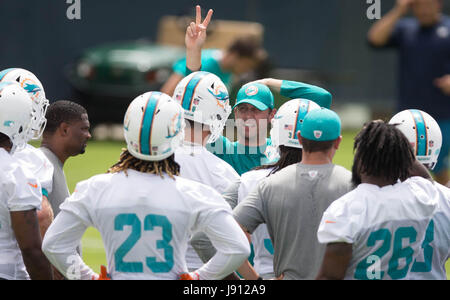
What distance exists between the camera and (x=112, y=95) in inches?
669

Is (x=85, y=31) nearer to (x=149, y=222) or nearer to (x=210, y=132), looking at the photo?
(x=210, y=132)

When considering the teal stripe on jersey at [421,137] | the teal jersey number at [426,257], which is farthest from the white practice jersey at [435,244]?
the teal stripe on jersey at [421,137]

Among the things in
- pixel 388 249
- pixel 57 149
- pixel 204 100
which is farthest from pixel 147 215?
pixel 57 149

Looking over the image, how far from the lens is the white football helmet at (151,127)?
3721mm

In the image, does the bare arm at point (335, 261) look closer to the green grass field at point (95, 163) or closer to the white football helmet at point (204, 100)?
the white football helmet at point (204, 100)

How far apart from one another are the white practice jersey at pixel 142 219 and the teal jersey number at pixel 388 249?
1.87ft

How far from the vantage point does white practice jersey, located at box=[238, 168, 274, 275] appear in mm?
4512

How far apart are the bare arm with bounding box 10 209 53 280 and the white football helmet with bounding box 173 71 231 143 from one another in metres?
1.26

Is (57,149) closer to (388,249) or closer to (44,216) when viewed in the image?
(44,216)

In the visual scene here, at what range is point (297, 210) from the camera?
400cm

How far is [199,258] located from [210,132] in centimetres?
78

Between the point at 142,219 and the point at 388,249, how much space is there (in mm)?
1141

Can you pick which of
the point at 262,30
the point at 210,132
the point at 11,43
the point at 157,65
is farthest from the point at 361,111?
the point at 210,132

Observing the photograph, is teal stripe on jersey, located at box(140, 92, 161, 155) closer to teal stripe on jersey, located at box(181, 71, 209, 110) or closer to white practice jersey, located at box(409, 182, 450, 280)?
teal stripe on jersey, located at box(181, 71, 209, 110)
